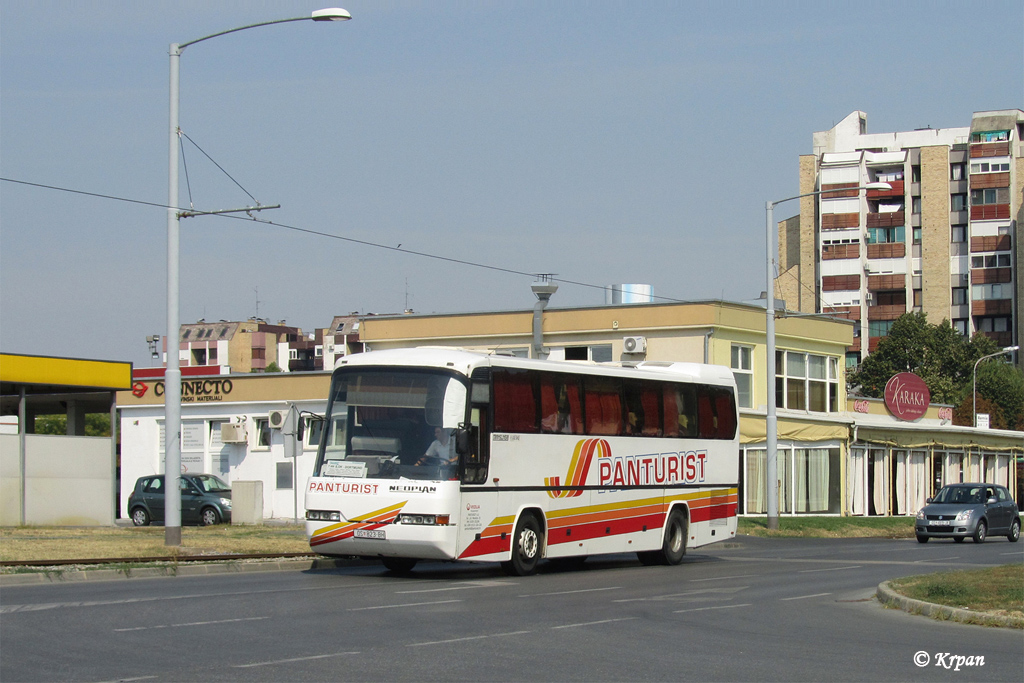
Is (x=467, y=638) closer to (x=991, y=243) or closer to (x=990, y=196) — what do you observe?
(x=991, y=243)

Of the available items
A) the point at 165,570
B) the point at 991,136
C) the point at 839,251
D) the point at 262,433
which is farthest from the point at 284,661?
the point at 991,136

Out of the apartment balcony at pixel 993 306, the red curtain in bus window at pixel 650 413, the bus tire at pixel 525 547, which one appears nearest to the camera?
the bus tire at pixel 525 547

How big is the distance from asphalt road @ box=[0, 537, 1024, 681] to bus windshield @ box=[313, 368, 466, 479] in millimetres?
1617

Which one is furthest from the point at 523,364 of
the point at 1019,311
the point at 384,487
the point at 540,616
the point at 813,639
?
the point at 1019,311

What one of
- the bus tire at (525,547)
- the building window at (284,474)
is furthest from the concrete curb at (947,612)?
the building window at (284,474)

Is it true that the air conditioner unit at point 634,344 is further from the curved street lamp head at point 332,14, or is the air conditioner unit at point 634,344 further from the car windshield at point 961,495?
the curved street lamp head at point 332,14

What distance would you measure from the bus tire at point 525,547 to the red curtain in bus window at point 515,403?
4.63 feet

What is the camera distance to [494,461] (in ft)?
62.2

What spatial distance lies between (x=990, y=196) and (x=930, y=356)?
69.3ft

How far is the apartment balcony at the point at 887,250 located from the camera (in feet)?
344

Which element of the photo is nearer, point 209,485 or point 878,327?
point 209,485

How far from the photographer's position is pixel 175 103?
21.4 meters

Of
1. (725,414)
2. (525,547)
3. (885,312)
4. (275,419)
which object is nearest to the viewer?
(525,547)

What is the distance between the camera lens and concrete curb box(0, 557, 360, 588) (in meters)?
17.4
